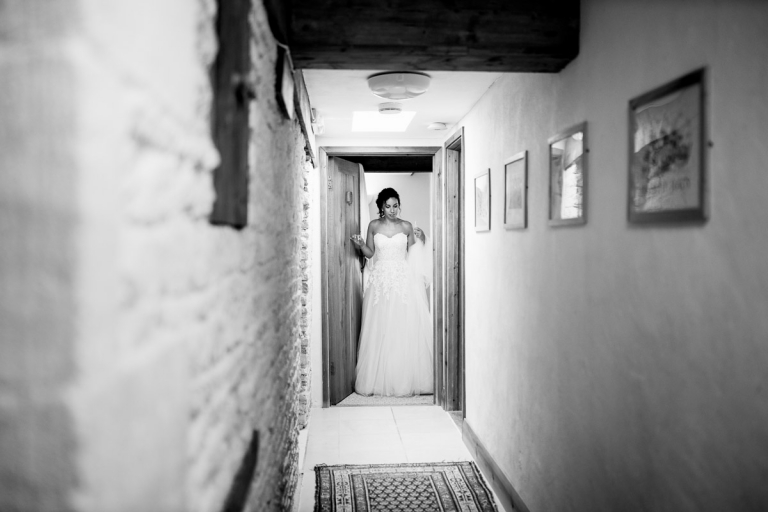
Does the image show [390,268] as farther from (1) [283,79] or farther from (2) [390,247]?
(1) [283,79]

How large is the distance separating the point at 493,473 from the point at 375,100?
237 centimetres

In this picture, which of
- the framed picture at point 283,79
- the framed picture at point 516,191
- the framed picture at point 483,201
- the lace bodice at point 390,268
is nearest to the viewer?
the framed picture at point 283,79

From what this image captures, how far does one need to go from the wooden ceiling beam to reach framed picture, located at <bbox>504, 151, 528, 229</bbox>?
72 centimetres

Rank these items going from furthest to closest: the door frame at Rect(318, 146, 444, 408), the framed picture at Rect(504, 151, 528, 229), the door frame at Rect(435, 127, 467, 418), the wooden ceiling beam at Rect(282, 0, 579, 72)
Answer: the door frame at Rect(318, 146, 444, 408)
the door frame at Rect(435, 127, 467, 418)
the framed picture at Rect(504, 151, 528, 229)
the wooden ceiling beam at Rect(282, 0, 579, 72)

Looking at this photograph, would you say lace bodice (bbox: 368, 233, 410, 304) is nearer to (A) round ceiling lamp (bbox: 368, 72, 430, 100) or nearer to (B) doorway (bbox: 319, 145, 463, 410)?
(B) doorway (bbox: 319, 145, 463, 410)

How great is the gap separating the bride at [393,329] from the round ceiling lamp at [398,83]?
2353 millimetres

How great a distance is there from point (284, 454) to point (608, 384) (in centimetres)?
122

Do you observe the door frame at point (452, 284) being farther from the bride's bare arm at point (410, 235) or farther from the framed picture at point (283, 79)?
the framed picture at point (283, 79)

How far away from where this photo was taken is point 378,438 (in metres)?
4.20

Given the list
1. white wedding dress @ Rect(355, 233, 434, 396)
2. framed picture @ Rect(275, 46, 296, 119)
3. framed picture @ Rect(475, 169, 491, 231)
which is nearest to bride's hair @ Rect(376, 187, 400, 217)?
white wedding dress @ Rect(355, 233, 434, 396)

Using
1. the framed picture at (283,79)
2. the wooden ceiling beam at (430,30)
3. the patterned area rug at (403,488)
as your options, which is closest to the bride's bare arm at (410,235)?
the patterned area rug at (403,488)

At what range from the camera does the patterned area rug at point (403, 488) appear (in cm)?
311

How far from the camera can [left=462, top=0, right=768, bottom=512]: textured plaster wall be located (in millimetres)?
1268

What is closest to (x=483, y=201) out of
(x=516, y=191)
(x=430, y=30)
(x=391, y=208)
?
(x=516, y=191)
